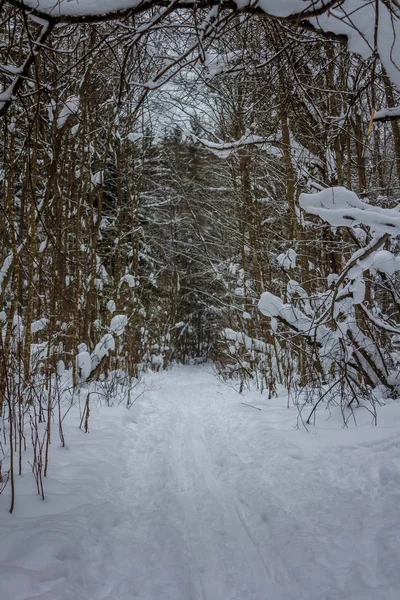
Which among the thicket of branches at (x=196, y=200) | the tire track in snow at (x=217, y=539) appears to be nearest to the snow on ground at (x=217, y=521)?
the tire track in snow at (x=217, y=539)

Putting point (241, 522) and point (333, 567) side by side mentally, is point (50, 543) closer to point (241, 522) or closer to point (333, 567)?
point (241, 522)

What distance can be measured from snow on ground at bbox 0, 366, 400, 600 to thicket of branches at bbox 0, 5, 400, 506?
0.42 metres

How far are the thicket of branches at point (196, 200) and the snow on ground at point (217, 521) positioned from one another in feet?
1.38

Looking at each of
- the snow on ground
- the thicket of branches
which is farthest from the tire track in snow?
the thicket of branches

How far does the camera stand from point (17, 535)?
6.40 ft

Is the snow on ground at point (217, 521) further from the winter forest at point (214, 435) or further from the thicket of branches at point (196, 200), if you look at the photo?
the thicket of branches at point (196, 200)

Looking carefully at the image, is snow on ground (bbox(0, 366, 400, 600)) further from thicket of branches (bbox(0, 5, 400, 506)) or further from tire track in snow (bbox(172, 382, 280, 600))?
thicket of branches (bbox(0, 5, 400, 506))

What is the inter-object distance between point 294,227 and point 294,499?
14.0 feet

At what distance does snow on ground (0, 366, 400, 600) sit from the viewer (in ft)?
5.70

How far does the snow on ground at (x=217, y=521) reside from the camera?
1.74 meters

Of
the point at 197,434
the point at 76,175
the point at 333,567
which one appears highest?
the point at 76,175

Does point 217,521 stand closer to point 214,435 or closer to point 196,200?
point 214,435

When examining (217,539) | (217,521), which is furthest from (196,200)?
(217,539)

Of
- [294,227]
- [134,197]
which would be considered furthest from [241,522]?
[134,197]
